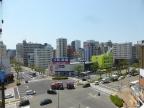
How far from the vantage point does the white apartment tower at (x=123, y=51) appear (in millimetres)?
84250

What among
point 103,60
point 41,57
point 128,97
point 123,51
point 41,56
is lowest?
point 128,97

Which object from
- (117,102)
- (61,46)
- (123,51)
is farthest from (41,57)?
(117,102)

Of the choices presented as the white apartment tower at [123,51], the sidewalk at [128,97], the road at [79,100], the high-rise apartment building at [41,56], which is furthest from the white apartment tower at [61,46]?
the sidewalk at [128,97]

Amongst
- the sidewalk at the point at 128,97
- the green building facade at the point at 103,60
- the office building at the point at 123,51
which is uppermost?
the office building at the point at 123,51

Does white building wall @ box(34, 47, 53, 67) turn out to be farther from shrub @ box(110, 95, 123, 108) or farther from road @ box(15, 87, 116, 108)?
shrub @ box(110, 95, 123, 108)

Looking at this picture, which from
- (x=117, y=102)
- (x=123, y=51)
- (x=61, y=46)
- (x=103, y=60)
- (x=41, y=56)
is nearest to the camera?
(x=117, y=102)

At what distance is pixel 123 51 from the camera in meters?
85.4

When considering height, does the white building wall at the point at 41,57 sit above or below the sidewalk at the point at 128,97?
above

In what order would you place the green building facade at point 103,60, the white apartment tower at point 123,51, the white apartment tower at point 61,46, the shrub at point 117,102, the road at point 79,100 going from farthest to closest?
1. the white apartment tower at point 61,46
2. the white apartment tower at point 123,51
3. the green building facade at point 103,60
4. the road at point 79,100
5. the shrub at point 117,102

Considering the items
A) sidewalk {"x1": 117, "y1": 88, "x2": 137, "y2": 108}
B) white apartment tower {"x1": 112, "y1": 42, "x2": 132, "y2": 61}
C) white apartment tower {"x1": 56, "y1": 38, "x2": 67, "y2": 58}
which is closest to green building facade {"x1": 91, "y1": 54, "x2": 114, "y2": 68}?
white apartment tower {"x1": 112, "y1": 42, "x2": 132, "y2": 61}

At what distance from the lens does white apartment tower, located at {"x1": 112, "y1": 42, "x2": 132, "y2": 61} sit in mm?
84250

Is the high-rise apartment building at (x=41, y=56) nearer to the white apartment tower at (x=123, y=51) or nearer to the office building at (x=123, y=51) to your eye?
the office building at (x=123, y=51)

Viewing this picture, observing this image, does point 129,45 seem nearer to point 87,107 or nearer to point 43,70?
point 43,70

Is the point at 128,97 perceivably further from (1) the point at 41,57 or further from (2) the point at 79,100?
(1) the point at 41,57
